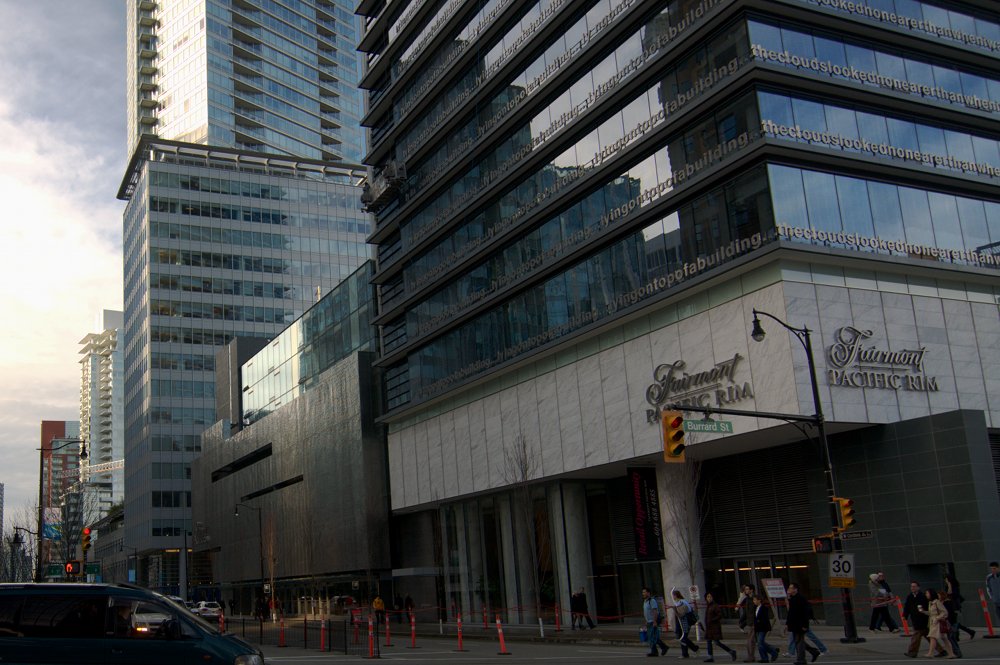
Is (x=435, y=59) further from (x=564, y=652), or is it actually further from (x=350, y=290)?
(x=564, y=652)

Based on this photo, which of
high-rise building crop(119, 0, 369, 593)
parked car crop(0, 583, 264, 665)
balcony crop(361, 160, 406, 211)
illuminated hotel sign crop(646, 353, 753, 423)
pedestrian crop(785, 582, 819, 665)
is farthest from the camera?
high-rise building crop(119, 0, 369, 593)

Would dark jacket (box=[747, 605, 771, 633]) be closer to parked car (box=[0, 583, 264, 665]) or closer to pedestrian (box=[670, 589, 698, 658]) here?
pedestrian (box=[670, 589, 698, 658])

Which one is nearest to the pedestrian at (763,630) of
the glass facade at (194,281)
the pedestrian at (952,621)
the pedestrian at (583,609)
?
the pedestrian at (952,621)

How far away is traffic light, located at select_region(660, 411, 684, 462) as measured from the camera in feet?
79.4

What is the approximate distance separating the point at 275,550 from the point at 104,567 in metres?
103

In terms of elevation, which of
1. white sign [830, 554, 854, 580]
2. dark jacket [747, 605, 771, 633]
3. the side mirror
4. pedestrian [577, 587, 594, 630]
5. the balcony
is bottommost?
pedestrian [577, 587, 594, 630]

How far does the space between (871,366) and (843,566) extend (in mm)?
11519

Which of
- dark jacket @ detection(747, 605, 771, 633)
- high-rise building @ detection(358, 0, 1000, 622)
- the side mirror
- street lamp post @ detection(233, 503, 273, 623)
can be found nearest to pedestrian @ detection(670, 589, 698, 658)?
dark jacket @ detection(747, 605, 771, 633)

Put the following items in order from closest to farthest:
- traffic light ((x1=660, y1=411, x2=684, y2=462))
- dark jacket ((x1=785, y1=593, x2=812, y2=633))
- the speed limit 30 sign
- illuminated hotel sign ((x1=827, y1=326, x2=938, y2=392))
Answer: dark jacket ((x1=785, y1=593, x2=812, y2=633))
traffic light ((x1=660, y1=411, x2=684, y2=462))
the speed limit 30 sign
illuminated hotel sign ((x1=827, y1=326, x2=938, y2=392))

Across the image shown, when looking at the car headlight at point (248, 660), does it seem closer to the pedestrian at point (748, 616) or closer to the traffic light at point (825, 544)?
the pedestrian at point (748, 616)

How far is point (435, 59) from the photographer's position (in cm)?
5875

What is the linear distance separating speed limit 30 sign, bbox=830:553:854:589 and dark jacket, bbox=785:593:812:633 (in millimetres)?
2665

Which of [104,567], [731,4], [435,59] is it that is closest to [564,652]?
[731,4]

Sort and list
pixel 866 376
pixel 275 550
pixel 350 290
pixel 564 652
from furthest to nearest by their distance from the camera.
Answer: pixel 275 550 < pixel 350 290 < pixel 866 376 < pixel 564 652
